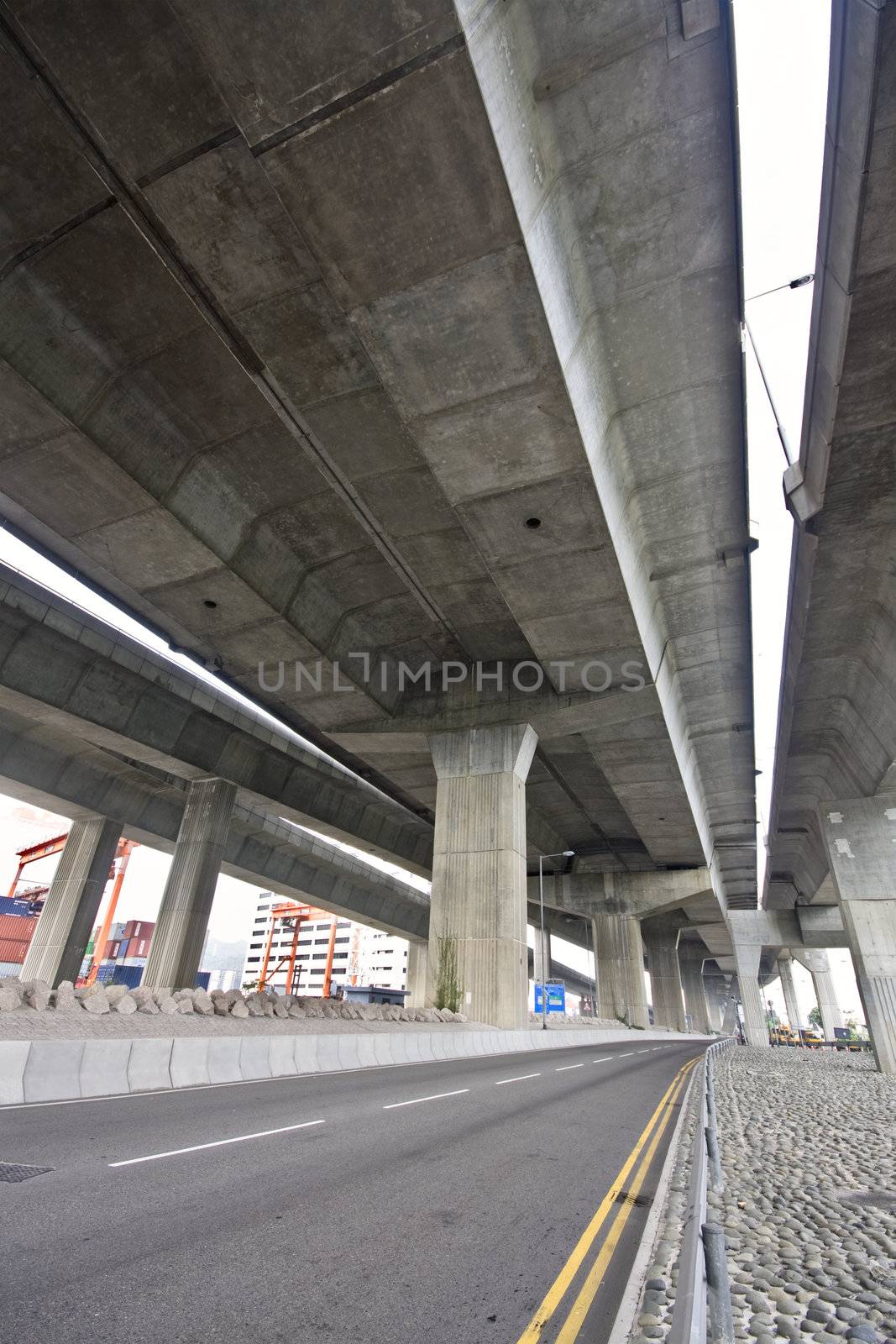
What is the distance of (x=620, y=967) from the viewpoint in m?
42.4

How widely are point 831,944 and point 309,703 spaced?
53526 mm

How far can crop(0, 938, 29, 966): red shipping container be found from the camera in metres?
65.3

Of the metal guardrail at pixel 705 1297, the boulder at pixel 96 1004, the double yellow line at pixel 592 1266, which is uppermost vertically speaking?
the boulder at pixel 96 1004

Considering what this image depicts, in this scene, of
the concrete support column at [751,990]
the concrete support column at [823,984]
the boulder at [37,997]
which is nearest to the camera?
the boulder at [37,997]

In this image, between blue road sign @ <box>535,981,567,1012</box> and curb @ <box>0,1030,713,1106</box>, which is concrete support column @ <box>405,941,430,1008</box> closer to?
blue road sign @ <box>535,981,567,1012</box>

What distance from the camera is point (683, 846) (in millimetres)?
36312

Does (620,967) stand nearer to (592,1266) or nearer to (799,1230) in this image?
(799,1230)

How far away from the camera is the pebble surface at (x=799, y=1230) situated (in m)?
3.58

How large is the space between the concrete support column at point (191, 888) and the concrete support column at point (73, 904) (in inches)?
218

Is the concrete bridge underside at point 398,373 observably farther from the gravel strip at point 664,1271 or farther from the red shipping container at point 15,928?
the red shipping container at point 15,928

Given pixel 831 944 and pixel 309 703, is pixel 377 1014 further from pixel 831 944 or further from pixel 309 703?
pixel 831 944

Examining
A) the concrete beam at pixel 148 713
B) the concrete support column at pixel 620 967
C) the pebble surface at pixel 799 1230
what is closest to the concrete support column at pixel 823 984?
the concrete support column at pixel 620 967

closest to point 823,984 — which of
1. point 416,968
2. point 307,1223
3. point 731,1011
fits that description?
point 416,968

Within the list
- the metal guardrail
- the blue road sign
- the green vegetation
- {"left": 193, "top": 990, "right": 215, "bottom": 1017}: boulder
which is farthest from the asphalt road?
the blue road sign
